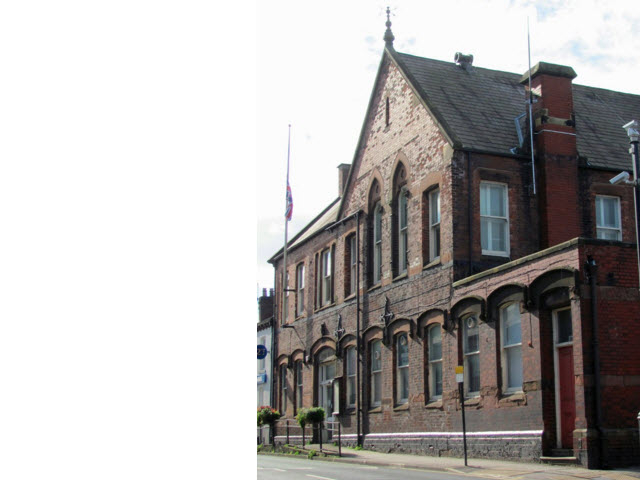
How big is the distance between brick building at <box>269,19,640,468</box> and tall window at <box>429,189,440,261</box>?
5 centimetres

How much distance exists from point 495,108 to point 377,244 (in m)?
5.87

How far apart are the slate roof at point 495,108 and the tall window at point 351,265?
21.2ft

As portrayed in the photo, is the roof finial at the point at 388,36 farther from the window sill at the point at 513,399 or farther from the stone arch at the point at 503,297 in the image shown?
the window sill at the point at 513,399

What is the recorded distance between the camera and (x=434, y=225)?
22.5 m

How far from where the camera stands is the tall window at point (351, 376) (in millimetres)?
27156

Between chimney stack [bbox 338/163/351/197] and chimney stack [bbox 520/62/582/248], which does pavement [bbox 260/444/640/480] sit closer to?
chimney stack [bbox 520/62/582/248]

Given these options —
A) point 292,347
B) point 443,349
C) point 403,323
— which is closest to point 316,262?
point 292,347

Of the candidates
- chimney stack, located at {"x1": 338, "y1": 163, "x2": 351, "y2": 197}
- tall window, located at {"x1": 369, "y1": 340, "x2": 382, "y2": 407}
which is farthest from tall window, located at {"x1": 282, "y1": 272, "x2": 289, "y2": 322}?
tall window, located at {"x1": 369, "y1": 340, "x2": 382, "y2": 407}

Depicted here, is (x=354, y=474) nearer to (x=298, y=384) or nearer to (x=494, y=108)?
(x=494, y=108)

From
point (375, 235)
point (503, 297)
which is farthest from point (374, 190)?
point (503, 297)

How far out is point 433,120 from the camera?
2270 centimetres

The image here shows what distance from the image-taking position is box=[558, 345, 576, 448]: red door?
1606cm

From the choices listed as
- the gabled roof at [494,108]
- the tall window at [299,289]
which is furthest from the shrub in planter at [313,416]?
the tall window at [299,289]

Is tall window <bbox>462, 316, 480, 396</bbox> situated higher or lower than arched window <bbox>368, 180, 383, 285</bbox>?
lower
